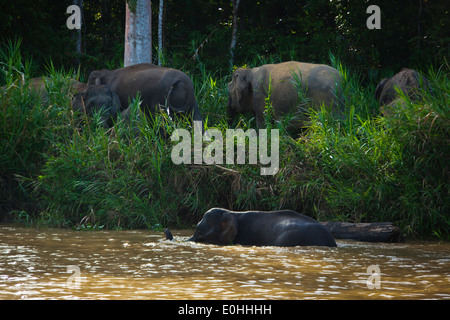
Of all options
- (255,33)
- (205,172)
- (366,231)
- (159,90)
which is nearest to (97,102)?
(159,90)

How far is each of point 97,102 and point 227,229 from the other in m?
4.06

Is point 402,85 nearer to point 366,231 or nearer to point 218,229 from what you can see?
point 366,231

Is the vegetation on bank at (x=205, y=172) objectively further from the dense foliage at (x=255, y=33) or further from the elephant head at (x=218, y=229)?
the dense foliage at (x=255, y=33)

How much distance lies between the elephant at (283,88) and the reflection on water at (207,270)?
383 centimetres

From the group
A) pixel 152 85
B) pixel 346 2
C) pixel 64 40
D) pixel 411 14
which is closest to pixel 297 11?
pixel 346 2

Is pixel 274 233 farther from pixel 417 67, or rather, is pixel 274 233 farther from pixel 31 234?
pixel 417 67

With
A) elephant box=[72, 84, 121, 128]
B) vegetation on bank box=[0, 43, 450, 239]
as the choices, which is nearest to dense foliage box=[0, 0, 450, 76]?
elephant box=[72, 84, 121, 128]

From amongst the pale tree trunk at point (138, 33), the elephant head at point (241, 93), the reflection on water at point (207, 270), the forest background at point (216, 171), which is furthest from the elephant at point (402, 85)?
the pale tree trunk at point (138, 33)

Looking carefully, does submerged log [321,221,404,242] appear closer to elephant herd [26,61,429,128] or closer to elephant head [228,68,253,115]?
elephant herd [26,61,429,128]

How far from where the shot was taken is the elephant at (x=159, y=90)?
1146cm

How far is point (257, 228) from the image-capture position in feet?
25.4

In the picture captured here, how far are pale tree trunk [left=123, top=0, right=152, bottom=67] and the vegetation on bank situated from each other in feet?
9.26

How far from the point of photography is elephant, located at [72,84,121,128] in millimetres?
10961
